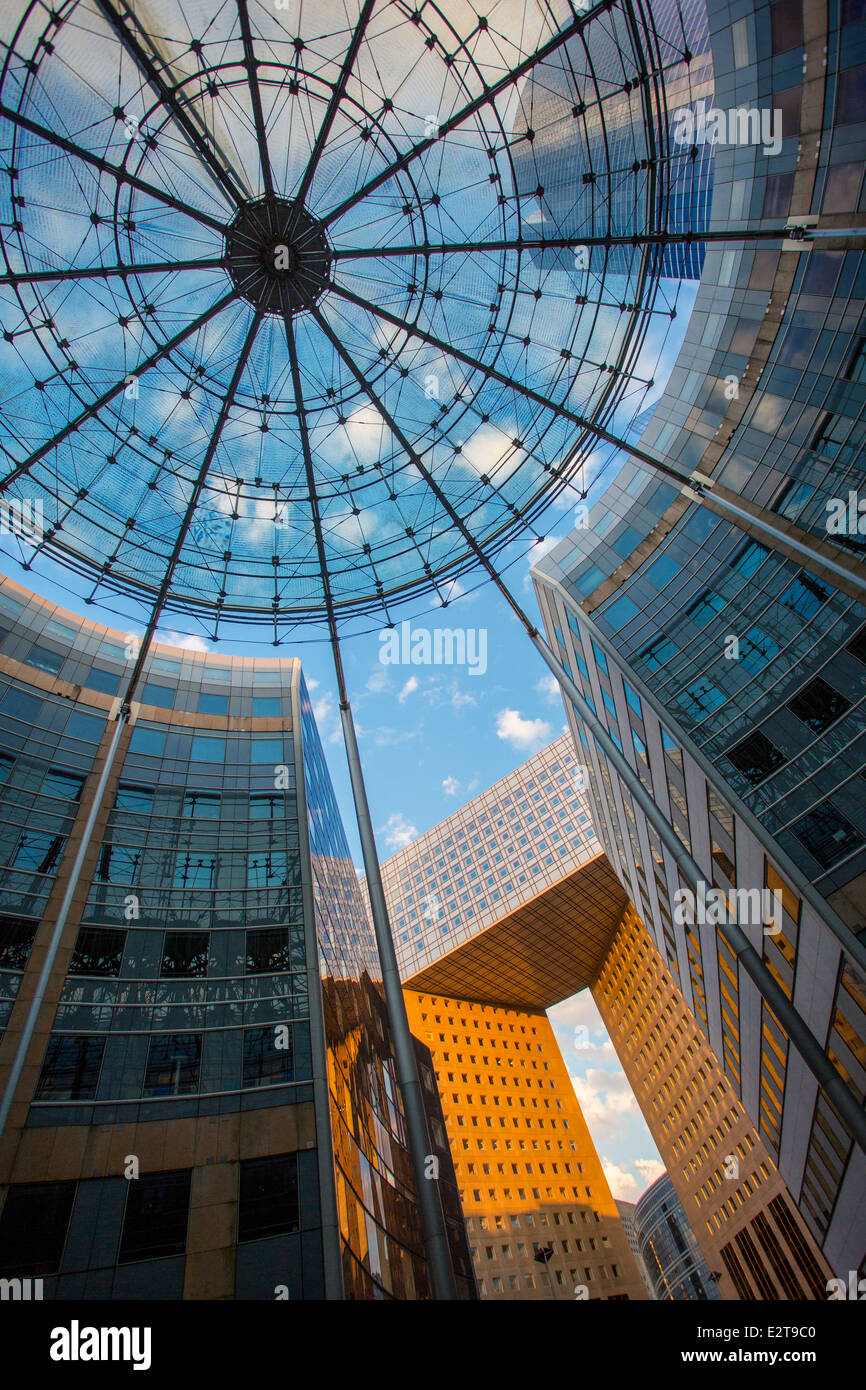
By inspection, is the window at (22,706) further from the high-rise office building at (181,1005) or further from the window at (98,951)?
the window at (98,951)

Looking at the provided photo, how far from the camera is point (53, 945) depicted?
72.8 ft

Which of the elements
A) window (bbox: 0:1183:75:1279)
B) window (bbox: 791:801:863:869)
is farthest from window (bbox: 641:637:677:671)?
window (bbox: 0:1183:75:1279)

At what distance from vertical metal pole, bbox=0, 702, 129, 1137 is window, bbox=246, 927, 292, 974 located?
21.6ft

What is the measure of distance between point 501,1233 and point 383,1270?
81.5m

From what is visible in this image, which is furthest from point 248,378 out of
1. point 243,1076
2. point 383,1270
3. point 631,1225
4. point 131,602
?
point 631,1225

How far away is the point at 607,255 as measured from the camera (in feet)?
80.1

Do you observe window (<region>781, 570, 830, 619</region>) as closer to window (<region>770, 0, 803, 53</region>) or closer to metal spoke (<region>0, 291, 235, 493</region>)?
window (<region>770, 0, 803, 53</region>)

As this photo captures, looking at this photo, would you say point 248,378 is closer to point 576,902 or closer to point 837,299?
point 837,299

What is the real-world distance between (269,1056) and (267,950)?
4127 millimetres

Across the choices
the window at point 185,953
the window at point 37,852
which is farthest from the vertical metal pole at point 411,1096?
the window at point 37,852

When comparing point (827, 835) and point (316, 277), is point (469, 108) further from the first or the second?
point (827, 835)

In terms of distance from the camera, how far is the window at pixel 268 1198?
18953 millimetres

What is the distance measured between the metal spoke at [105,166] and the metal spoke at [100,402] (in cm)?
285

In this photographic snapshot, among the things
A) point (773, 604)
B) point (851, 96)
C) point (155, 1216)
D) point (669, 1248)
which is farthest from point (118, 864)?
point (669, 1248)
